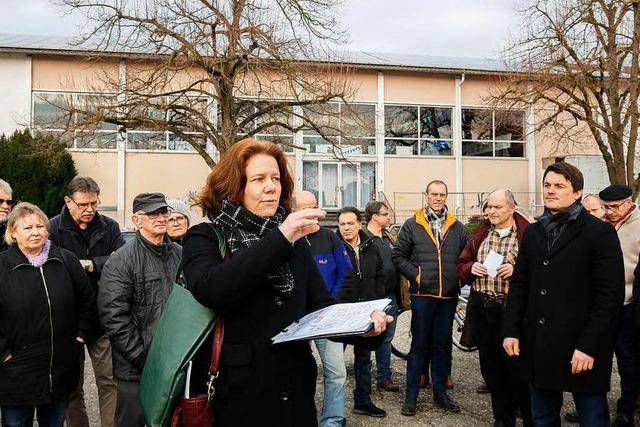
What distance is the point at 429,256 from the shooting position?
5863mm

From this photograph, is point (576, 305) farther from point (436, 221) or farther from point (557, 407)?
point (436, 221)

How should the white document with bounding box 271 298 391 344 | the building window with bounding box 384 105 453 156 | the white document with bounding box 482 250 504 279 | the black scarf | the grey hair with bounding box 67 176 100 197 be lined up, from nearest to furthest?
the white document with bounding box 271 298 391 344
the black scarf
the grey hair with bounding box 67 176 100 197
the white document with bounding box 482 250 504 279
the building window with bounding box 384 105 453 156

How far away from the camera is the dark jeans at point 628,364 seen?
5.38 m

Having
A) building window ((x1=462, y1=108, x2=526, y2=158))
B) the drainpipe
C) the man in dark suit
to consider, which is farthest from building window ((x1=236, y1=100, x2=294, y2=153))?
the man in dark suit

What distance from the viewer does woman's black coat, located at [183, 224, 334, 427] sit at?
194cm

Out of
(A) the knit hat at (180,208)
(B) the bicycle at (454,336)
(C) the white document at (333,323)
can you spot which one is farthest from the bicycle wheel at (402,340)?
(C) the white document at (333,323)

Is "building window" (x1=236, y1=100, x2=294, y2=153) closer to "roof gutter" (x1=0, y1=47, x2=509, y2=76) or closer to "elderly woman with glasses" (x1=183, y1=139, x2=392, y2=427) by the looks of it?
"roof gutter" (x1=0, y1=47, x2=509, y2=76)

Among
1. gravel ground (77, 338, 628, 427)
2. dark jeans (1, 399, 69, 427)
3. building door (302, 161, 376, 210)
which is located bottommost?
gravel ground (77, 338, 628, 427)

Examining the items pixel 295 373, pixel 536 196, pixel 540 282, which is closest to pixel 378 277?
pixel 540 282

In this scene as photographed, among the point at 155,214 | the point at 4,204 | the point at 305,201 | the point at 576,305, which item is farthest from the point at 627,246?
the point at 4,204

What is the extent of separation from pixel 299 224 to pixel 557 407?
9.59 feet

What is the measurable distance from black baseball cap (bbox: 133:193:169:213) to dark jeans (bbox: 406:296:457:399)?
9.28ft

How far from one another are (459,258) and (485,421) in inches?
60.5

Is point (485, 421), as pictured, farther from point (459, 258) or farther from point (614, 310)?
point (614, 310)
